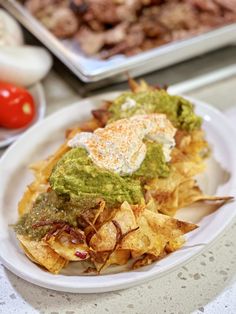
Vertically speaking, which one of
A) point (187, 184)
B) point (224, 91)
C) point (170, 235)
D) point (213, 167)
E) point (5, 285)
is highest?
point (5, 285)

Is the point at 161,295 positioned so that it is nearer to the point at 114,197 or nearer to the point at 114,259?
the point at 114,259

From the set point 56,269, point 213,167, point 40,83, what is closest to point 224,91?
point 213,167

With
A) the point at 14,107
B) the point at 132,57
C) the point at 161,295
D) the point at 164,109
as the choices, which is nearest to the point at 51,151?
the point at 14,107

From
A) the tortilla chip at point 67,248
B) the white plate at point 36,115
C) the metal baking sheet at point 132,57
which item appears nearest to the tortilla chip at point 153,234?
the tortilla chip at point 67,248

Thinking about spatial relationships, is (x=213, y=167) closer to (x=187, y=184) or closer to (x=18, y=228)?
(x=187, y=184)

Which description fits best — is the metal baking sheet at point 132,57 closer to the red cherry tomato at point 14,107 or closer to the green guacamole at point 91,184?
the red cherry tomato at point 14,107

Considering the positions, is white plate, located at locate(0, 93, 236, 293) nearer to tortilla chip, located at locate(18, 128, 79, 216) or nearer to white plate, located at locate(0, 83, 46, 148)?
tortilla chip, located at locate(18, 128, 79, 216)
